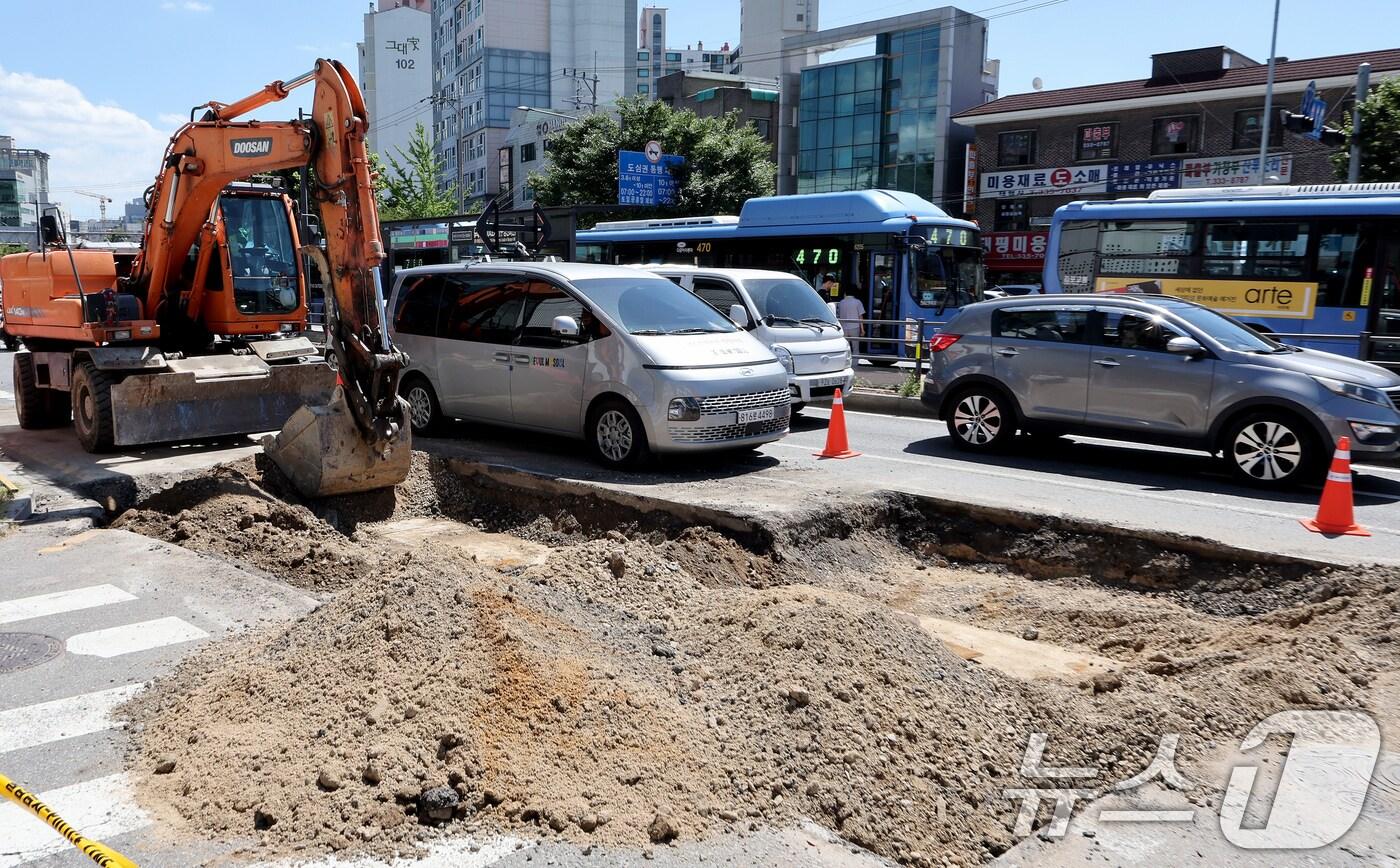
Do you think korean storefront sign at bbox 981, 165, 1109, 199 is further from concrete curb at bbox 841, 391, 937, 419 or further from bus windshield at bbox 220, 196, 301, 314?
bus windshield at bbox 220, 196, 301, 314

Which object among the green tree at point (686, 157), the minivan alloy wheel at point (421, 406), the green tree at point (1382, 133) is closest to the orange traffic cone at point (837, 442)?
the minivan alloy wheel at point (421, 406)

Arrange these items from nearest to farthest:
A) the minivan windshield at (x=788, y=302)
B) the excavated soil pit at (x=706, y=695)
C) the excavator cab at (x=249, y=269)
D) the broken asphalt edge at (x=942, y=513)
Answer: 1. the excavated soil pit at (x=706, y=695)
2. the broken asphalt edge at (x=942, y=513)
3. the excavator cab at (x=249, y=269)
4. the minivan windshield at (x=788, y=302)

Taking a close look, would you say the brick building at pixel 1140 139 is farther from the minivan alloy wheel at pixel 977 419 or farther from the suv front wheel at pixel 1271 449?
the suv front wheel at pixel 1271 449

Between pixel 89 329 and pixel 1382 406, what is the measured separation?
1212 cm

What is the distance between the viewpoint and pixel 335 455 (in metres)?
8.59

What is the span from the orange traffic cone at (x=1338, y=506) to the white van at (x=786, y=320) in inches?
261

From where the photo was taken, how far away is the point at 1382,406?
9242 mm

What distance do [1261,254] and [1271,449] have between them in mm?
8677

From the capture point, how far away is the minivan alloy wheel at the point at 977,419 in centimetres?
1139

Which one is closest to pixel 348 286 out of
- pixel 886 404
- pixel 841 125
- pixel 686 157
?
pixel 886 404

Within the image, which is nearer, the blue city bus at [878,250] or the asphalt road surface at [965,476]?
the asphalt road surface at [965,476]

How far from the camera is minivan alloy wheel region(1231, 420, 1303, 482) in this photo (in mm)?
Result: 9445

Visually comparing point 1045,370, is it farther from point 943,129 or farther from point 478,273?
point 943,129

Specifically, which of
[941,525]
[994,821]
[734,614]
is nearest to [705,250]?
[941,525]
